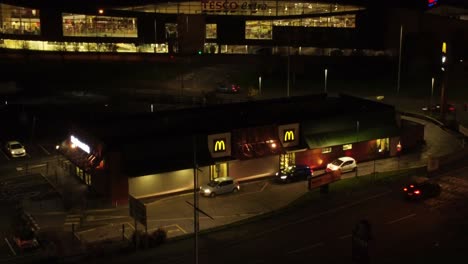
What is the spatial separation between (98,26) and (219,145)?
198 ft

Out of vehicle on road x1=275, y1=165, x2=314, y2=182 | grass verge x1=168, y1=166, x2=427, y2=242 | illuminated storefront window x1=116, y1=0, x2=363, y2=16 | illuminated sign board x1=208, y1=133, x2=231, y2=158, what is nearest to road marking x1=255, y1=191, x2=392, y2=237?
grass verge x1=168, y1=166, x2=427, y2=242

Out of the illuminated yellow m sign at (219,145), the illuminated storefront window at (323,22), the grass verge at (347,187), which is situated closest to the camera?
the grass verge at (347,187)

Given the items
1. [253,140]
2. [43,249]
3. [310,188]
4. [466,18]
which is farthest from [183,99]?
[466,18]

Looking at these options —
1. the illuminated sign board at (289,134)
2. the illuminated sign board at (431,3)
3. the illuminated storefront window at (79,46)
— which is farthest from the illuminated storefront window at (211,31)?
the illuminated sign board at (289,134)

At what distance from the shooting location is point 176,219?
121 ft

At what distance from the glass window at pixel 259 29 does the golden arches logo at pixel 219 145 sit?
55855 millimetres

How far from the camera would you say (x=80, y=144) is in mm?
43594

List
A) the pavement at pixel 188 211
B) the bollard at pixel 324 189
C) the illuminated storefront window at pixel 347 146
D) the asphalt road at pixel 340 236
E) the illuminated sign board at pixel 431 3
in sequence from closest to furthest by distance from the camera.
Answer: the asphalt road at pixel 340 236 < the pavement at pixel 188 211 < the bollard at pixel 324 189 < the illuminated storefront window at pixel 347 146 < the illuminated sign board at pixel 431 3

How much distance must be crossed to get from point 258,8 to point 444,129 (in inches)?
1798

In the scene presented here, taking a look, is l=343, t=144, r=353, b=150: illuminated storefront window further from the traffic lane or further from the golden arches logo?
the golden arches logo

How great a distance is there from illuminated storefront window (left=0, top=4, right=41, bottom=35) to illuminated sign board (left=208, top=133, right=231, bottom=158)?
6243cm

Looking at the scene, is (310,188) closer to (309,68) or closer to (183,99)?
(183,99)

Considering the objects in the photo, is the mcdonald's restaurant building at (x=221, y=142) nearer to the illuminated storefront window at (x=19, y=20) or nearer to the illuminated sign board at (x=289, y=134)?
the illuminated sign board at (x=289, y=134)

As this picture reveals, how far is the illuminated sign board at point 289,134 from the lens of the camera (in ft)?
151
